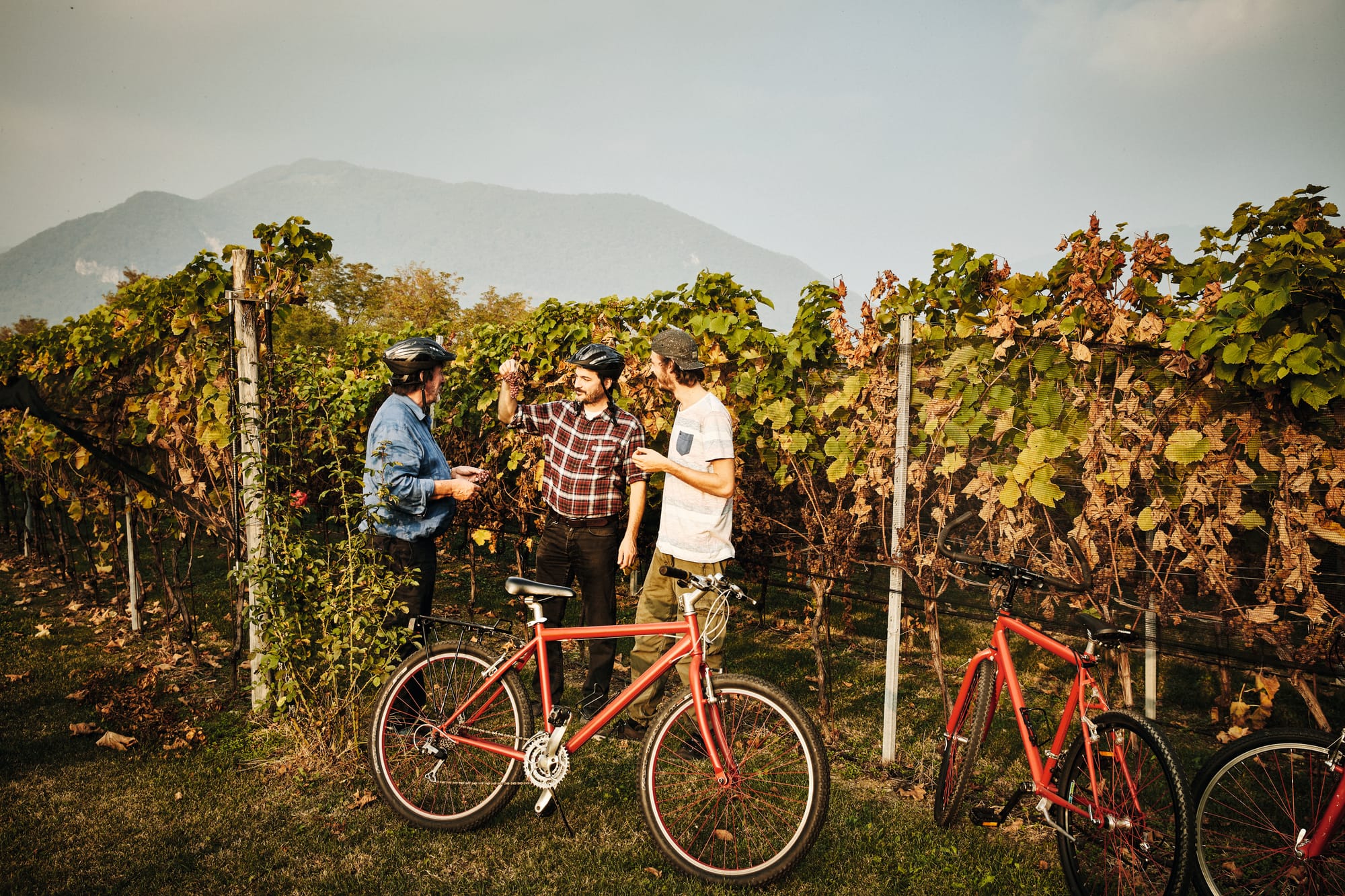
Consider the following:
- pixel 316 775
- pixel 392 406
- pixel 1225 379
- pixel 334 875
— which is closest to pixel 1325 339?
pixel 1225 379

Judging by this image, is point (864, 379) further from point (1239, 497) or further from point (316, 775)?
point (316, 775)

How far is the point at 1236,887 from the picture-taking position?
2713 millimetres

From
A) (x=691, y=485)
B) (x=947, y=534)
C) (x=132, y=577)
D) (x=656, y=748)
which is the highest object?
(x=691, y=485)

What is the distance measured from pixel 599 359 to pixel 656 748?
6.82 ft

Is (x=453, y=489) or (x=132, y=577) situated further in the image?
(x=132, y=577)

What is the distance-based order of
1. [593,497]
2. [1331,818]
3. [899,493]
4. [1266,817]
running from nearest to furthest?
[1331,818] → [1266,817] → [899,493] → [593,497]

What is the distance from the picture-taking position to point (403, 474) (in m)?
3.81

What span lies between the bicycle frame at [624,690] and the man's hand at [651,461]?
71cm

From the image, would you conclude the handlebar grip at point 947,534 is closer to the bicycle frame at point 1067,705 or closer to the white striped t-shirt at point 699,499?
the bicycle frame at point 1067,705

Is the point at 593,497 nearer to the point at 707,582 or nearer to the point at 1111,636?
the point at 707,582

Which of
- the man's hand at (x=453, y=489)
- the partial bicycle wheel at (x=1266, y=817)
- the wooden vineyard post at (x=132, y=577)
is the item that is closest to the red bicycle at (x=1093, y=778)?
the partial bicycle wheel at (x=1266, y=817)

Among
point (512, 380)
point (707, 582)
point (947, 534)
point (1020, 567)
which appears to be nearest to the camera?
point (707, 582)

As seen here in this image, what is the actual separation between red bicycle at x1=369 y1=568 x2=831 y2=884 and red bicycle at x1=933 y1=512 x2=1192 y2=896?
0.80 meters

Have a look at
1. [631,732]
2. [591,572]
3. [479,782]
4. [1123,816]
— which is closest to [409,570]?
[591,572]
